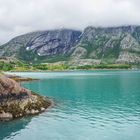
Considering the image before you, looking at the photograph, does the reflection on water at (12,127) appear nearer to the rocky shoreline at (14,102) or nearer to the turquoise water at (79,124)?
the turquoise water at (79,124)

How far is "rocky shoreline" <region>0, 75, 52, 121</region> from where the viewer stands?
6700 centimetres

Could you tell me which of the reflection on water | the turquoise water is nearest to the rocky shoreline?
the turquoise water

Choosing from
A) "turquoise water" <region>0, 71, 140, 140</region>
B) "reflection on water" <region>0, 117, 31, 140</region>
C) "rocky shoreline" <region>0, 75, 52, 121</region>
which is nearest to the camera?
"turquoise water" <region>0, 71, 140, 140</region>

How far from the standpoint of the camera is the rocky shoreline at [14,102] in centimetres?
6700

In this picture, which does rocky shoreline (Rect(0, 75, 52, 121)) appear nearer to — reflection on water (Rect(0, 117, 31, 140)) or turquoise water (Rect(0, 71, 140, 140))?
turquoise water (Rect(0, 71, 140, 140))

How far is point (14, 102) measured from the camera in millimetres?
69750

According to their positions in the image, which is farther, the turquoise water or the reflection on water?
the reflection on water

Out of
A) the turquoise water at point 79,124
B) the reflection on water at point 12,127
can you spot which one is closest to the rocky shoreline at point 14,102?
the turquoise water at point 79,124

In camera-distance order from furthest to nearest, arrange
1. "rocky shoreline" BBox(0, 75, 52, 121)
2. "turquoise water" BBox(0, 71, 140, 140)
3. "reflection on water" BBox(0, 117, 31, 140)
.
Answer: "rocky shoreline" BBox(0, 75, 52, 121) < "reflection on water" BBox(0, 117, 31, 140) < "turquoise water" BBox(0, 71, 140, 140)

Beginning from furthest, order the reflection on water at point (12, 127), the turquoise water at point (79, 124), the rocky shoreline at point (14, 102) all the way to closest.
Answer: the rocky shoreline at point (14, 102), the reflection on water at point (12, 127), the turquoise water at point (79, 124)

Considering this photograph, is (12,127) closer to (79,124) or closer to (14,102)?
(14,102)

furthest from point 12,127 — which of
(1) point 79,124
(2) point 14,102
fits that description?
(1) point 79,124

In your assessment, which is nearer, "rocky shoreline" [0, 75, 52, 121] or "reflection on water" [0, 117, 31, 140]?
"reflection on water" [0, 117, 31, 140]

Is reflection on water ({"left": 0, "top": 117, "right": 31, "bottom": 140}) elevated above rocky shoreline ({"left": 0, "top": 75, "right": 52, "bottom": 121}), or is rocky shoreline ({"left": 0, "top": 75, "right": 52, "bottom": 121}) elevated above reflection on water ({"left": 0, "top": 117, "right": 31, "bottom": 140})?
rocky shoreline ({"left": 0, "top": 75, "right": 52, "bottom": 121})
